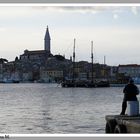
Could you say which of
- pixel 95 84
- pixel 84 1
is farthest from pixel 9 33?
pixel 95 84

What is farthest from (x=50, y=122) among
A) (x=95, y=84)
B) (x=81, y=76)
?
(x=95, y=84)

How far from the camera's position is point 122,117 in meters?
9.45

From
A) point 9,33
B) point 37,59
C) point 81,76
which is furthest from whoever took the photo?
point 81,76

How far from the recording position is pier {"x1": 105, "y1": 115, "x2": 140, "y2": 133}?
8.34 m

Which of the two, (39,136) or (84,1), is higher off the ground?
(84,1)

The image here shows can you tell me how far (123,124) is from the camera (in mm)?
8891

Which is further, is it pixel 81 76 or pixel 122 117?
pixel 81 76

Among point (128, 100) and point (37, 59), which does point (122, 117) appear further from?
point (37, 59)

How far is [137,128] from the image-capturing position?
26.9 ft

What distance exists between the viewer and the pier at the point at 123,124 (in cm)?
834

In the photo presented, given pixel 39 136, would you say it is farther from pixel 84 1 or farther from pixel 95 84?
pixel 95 84

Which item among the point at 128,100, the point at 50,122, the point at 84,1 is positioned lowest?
the point at 50,122

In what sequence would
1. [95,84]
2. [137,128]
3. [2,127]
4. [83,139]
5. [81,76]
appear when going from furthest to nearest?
[95,84] → [81,76] → [2,127] → [137,128] → [83,139]

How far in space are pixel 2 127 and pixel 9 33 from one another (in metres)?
3.49
